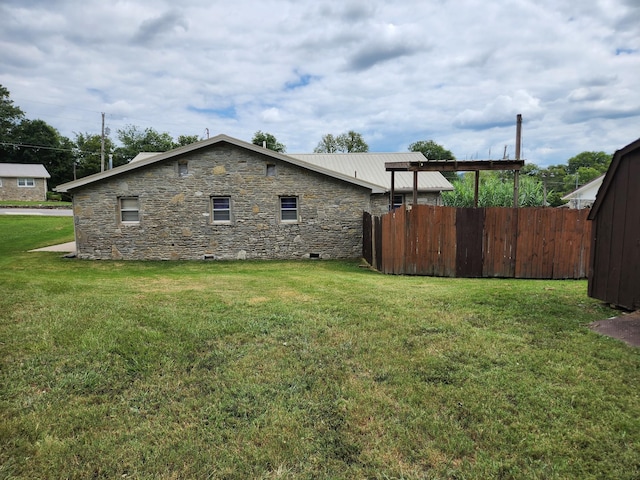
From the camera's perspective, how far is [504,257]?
34.7ft

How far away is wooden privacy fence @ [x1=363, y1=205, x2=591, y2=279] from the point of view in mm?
10383

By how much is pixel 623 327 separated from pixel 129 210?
15628 mm

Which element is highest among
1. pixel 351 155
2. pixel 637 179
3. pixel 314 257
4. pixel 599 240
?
pixel 351 155

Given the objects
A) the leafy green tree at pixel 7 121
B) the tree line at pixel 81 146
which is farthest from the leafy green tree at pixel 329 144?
the leafy green tree at pixel 7 121

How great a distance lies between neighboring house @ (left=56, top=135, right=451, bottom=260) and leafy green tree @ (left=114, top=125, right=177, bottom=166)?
46.2m

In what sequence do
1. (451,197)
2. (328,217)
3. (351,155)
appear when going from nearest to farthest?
1. (328,217)
2. (451,197)
3. (351,155)

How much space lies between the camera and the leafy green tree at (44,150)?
53.4 m

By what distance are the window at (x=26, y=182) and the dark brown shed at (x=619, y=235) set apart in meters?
53.0

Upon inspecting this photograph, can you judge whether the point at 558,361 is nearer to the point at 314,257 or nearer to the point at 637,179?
the point at 637,179

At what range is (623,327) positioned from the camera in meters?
4.83

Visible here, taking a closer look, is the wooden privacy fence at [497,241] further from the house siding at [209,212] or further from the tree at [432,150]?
the tree at [432,150]

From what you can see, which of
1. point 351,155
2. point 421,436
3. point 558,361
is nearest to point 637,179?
point 558,361

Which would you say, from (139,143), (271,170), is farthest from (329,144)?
(271,170)

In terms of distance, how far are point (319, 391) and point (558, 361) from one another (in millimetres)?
2388
